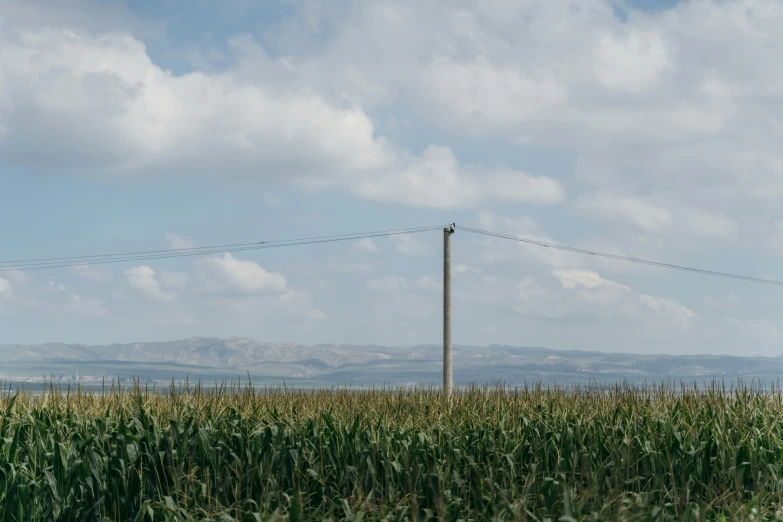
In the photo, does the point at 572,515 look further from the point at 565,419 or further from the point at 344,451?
the point at 565,419

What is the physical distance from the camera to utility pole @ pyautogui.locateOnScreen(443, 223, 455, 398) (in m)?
33.6

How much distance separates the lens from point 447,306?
34375mm

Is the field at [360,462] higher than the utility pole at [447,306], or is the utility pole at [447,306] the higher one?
the utility pole at [447,306]

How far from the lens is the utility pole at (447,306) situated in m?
33.6

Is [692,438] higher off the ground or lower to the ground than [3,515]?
higher

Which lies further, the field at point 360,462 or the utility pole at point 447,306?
the utility pole at point 447,306

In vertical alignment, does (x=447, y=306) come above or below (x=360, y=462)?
above

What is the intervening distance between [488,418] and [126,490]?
20.6ft

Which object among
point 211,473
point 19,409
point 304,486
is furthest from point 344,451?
point 19,409

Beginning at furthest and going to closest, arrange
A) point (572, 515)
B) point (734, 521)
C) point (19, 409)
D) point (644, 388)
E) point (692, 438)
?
point (644, 388)
point (19, 409)
point (692, 438)
point (734, 521)
point (572, 515)

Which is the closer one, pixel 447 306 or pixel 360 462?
pixel 360 462

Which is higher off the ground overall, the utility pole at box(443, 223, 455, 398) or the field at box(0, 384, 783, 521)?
the utility pole at box(443, 223, 455, 398)

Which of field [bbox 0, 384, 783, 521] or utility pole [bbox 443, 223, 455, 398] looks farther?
utility pole [bbox 443, 223, 455, 398]

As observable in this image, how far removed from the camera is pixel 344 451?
42.2ft
